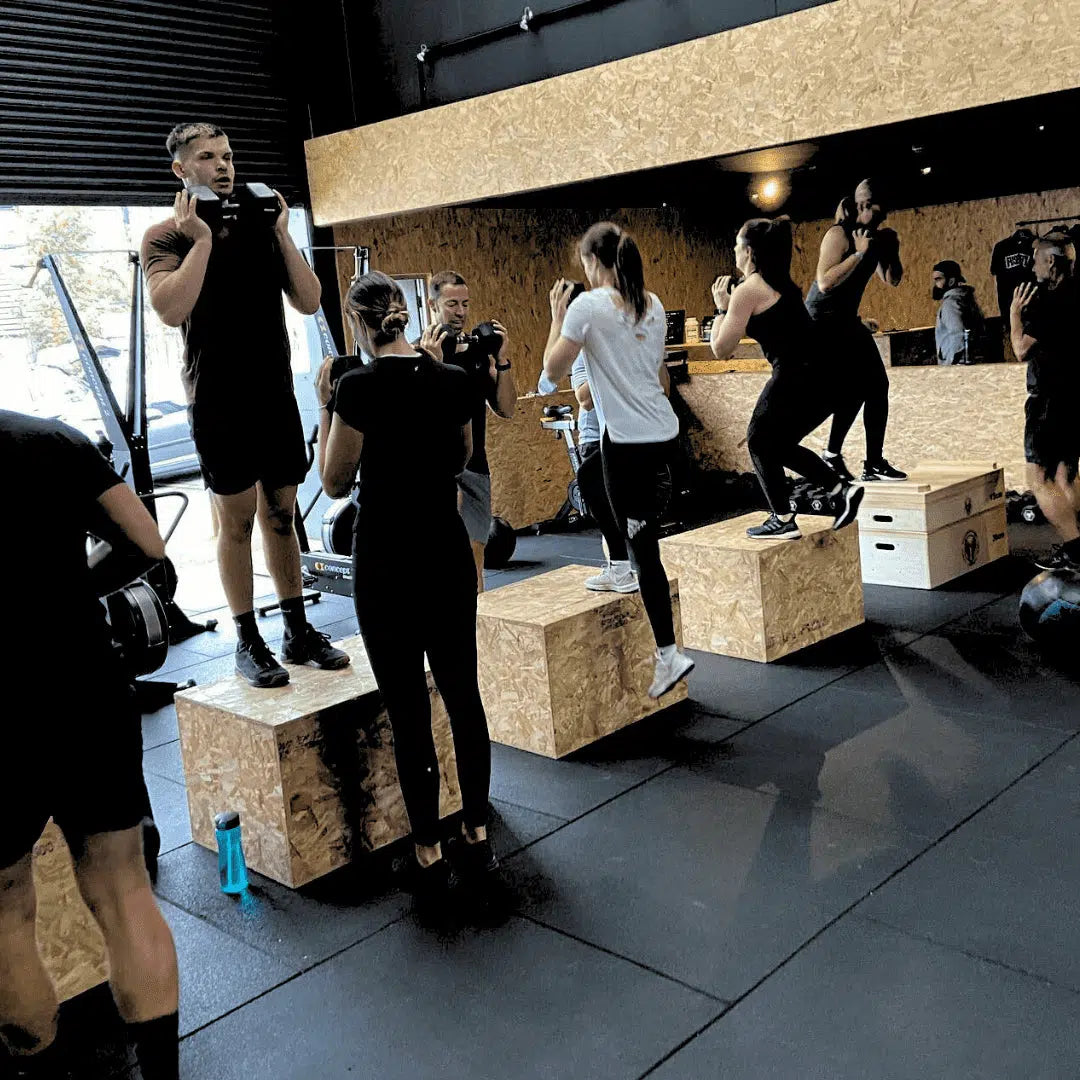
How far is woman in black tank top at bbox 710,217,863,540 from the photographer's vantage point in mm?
4371

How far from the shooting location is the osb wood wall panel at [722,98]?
185 inches

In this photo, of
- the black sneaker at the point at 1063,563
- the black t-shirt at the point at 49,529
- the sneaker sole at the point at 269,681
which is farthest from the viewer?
the black sneaker at the point at 1063,563

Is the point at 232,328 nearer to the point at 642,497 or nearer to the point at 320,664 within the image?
the point at 320,664

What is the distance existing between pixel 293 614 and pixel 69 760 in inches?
66.0

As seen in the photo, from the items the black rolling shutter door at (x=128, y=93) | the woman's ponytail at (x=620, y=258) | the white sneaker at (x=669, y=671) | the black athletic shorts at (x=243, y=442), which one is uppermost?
the black rolling shutter door at (x=128, y=93)

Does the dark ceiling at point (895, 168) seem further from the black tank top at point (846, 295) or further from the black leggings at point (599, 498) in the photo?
the black leggings at point (599, 498)

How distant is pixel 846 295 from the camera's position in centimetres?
522

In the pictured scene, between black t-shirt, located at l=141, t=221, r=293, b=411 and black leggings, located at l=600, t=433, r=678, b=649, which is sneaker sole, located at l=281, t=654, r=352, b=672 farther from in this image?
black leggings, located at l=600, t=433, r=678, b=649

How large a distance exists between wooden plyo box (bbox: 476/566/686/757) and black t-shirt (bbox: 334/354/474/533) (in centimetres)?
117

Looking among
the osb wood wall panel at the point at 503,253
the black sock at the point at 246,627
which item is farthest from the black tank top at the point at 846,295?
the black sock at the point at 246,627

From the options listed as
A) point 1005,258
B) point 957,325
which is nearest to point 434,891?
point 957,325

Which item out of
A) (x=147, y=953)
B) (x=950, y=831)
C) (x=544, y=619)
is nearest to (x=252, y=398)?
(x=544, y=619)

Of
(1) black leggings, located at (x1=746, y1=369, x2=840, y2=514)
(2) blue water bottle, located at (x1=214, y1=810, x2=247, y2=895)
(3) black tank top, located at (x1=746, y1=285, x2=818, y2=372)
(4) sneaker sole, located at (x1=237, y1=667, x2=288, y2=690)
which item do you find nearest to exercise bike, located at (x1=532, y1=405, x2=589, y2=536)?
(1) black leggings, located at (x1=746, y1=369, x2=840, y2=514)

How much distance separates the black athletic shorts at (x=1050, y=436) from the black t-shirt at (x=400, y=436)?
10.8 ft
